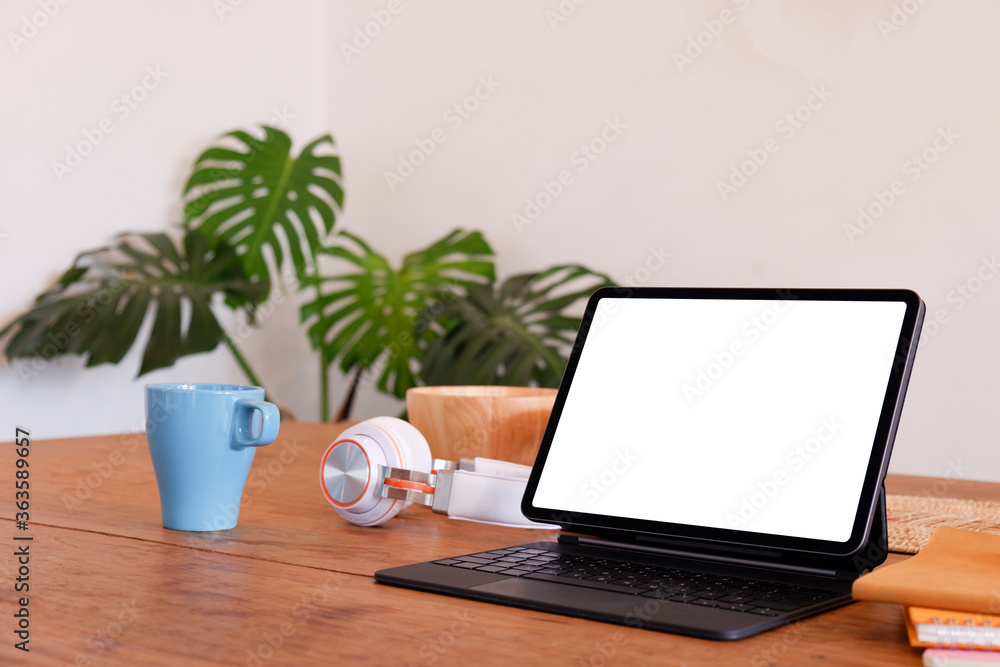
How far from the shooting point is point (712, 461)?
26.4 inches

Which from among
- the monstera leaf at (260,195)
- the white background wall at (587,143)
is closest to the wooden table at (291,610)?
the white background wall at (587,143)

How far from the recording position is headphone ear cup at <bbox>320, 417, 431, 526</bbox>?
0.75 m

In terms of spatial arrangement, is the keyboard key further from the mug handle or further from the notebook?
the mug handle

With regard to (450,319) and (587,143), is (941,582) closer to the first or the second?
(450,319)

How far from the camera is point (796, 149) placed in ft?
8.02

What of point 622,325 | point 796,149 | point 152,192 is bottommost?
point 622,325

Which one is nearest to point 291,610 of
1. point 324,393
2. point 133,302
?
point 133,302

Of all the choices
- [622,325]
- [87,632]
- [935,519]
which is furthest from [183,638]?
[935,519]

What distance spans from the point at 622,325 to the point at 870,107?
1.88 meters

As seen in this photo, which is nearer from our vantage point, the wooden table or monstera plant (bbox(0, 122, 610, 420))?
the wooden table

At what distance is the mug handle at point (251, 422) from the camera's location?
717 millimetres

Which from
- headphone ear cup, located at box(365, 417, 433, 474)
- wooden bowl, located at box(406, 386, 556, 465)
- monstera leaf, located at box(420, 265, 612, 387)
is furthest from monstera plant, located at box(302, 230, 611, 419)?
headphone ear cup, located at box(365, 417, 433, 474)

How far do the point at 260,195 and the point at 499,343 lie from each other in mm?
960

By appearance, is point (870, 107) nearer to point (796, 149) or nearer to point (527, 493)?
point (796, 149)
